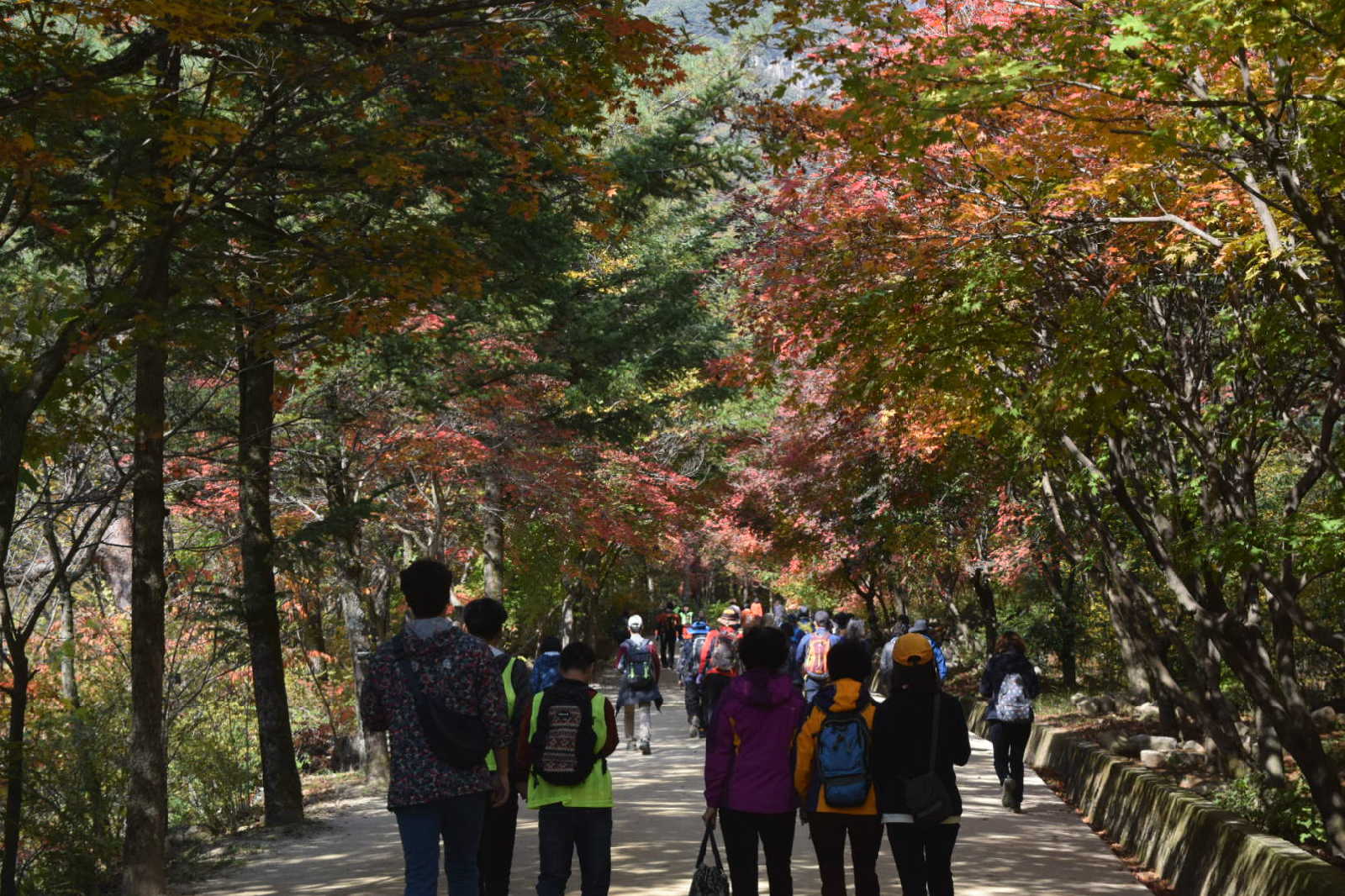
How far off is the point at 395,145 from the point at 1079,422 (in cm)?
606

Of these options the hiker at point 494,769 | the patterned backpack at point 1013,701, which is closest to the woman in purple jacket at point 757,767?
the hiker at point 494,769

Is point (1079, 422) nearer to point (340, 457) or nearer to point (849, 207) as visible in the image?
point (849, 207)

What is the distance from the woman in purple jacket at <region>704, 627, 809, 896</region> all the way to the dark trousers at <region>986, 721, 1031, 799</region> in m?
6.43

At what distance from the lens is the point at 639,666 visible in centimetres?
1612

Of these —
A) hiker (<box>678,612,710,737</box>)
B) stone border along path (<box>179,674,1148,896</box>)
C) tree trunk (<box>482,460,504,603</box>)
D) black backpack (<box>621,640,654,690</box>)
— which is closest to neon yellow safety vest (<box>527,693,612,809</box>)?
stone border along path (<box>179,674,1148,896</box>)

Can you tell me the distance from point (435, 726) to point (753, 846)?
219 cm

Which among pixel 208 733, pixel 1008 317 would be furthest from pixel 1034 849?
pixel 208 733

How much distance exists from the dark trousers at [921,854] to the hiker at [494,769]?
1949mm

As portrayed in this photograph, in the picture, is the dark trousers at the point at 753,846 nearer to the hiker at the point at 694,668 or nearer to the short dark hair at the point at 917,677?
the short dark hair at the point at 917,677

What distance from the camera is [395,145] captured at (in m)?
10.6

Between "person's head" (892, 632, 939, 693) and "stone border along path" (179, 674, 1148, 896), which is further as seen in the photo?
"stone border along path" (179, 674, 1148, 896)

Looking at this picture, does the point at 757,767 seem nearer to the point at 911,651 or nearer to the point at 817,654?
the point at 911,651

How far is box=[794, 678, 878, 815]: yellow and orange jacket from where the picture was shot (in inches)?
251

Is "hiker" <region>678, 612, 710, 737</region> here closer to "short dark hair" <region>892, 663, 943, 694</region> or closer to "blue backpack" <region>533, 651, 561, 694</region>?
"blue backpack" <region>533, 651, 561, 694</region>
